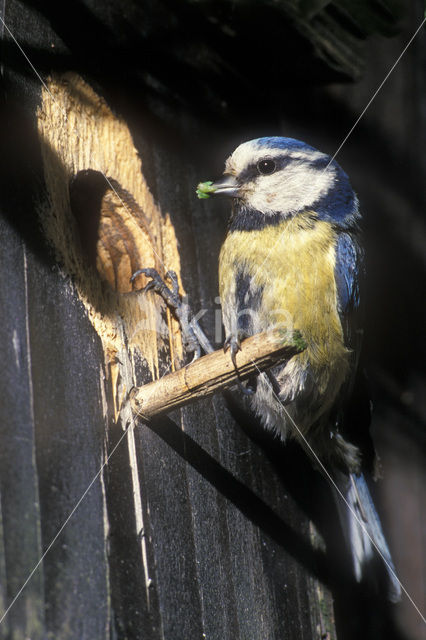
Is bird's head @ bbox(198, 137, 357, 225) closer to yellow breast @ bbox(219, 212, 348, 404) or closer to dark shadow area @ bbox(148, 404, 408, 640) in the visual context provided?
yellow breast @ bbox(219, 212, 348, 404)

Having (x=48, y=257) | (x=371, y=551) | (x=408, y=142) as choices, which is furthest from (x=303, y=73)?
(x=371, y=551)

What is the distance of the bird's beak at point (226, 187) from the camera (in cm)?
198

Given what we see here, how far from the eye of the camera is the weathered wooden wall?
51.9 inches

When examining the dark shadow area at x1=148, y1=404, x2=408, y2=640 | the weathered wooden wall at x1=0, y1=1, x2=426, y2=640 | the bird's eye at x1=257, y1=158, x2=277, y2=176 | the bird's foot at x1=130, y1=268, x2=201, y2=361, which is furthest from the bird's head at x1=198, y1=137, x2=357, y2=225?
the dark shadow area at x1=148, y1=404, x2=408, y2=640

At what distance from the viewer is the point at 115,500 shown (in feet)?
4.80

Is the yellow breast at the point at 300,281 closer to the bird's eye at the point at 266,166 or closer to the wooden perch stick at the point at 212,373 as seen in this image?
the bird's eye at the point at 266,166

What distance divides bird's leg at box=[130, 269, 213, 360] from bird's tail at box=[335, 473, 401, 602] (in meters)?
0.72

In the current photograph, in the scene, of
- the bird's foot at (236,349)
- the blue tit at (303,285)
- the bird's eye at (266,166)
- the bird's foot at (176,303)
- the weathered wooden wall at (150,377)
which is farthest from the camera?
the bird's eye at (266,166)

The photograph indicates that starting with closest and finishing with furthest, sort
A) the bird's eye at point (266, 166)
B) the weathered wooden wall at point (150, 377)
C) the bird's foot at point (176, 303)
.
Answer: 1. the weathered wooden wall at point (150, 377)
2. the bird's foot at point (176, 303)
3. the bird's eye at point (266, 166)

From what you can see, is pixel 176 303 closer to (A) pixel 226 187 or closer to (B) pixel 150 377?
(B) pixel 150 377

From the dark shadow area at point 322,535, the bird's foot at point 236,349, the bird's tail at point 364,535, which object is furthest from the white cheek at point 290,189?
the bird's tail at point 364,535

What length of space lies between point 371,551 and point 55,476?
3.85ft

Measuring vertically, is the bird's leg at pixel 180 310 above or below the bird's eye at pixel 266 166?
below

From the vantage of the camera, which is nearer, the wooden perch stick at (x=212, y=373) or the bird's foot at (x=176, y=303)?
the wooden perch stick at (x=212, y=373)
